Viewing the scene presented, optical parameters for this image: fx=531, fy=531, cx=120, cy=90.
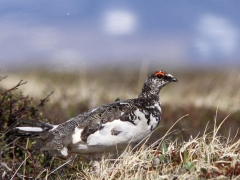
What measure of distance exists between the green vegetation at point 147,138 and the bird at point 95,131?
0.46 feet

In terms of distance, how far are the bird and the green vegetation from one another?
14 centimetres

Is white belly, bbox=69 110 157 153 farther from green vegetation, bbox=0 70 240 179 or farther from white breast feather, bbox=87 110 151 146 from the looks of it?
green vegetation, bbox=0 70 240 179

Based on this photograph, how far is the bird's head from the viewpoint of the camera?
520cm

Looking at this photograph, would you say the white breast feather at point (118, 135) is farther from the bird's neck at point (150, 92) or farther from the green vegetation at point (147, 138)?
the bird's neck at point (150, 92)

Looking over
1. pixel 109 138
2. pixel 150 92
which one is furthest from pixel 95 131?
pixel 150 92

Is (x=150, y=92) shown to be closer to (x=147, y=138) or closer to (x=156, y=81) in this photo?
(x=156, y=81)

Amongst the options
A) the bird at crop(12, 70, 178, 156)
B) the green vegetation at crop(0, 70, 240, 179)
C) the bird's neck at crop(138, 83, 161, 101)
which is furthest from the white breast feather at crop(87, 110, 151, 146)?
the bird's neck at crop(138, 83, 161, 101)

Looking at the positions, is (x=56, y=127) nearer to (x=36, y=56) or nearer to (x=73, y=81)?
(x=73, y=81)

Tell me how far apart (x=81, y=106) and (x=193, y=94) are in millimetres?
3032

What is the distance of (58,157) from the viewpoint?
482 centimetres

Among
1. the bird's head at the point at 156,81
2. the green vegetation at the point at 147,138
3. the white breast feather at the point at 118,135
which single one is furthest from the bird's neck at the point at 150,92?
the white breast feather at the point at 118,135

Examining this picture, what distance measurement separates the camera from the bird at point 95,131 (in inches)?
176

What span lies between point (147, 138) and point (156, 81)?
0.98m

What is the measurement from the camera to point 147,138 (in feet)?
14.5
